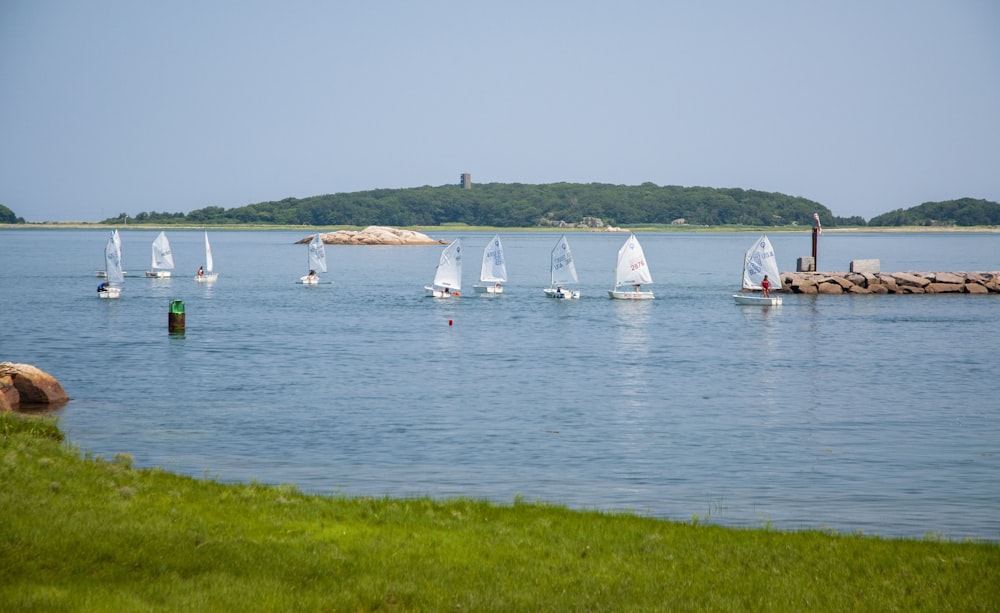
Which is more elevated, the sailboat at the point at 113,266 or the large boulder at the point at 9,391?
the sailboat at the point at 113,266

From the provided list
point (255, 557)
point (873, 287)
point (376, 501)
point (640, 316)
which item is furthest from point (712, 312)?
point (255, 557)

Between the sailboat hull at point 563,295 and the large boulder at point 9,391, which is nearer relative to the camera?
the large boulder at point 9,391

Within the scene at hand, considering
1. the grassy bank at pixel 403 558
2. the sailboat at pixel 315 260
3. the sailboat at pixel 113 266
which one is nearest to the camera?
the grassy bank at pixel 403 558

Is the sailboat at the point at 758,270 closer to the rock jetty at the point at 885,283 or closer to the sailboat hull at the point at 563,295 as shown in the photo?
the rock jetty at the point at 885,283

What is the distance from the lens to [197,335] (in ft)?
177

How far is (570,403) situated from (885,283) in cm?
6418

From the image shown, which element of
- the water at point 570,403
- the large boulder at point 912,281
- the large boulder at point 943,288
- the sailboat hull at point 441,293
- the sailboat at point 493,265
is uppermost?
the sailboat at point 493,265

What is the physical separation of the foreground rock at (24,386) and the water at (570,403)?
1273 mm

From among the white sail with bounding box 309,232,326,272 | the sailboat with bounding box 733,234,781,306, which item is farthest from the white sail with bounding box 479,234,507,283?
the white sail with bounding box 309,232,326,272

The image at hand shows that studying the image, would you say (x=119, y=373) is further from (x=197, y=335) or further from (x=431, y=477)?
(x=431, y=477)

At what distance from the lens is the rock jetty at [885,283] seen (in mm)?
88125

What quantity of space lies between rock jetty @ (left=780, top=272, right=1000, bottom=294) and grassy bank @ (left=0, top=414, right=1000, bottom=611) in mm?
75826

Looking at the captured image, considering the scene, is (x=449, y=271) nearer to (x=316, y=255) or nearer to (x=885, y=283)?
(x=316, y=255)

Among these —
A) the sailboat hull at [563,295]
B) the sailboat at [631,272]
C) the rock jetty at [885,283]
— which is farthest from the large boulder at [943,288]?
the sailboat hull at [563,295]
